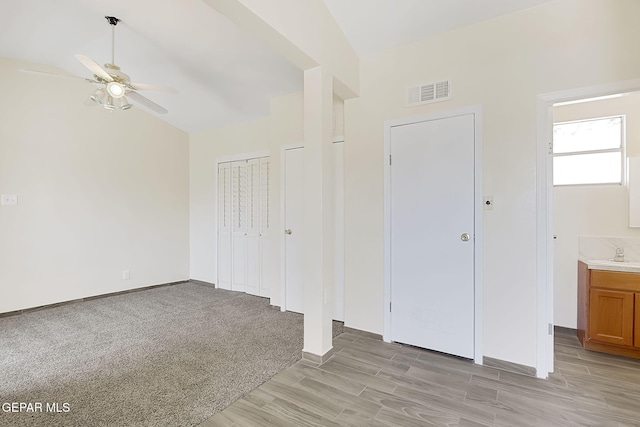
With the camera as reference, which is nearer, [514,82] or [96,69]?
[514,82]

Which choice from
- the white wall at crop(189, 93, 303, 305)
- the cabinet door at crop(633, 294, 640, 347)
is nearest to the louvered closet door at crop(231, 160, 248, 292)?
the white wall at crop(189, 93, 303, 305)

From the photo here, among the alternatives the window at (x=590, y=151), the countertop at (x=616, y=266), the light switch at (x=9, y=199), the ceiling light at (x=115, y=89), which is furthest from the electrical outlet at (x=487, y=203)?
the light switch at (x=9, y=199)

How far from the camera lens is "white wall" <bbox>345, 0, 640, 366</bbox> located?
212 cm

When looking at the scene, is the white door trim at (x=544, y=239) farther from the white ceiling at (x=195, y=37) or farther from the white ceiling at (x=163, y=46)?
the white ceiling at (x=163, y=46)

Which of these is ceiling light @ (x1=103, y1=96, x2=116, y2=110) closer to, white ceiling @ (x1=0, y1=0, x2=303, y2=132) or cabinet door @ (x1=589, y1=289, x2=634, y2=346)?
white ceiling @ (x1=0, y1=0, x2=303, y2=132)

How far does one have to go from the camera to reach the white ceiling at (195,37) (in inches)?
99.5

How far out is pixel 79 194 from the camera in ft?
14.0

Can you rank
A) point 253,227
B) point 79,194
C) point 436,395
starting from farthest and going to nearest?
1. point 253,227
2. point 79,194
3. point 436,395

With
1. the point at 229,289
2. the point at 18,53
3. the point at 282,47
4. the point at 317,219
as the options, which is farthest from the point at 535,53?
the point at 18,53

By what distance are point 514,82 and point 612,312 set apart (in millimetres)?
2192

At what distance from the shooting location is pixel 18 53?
3648 millimetres

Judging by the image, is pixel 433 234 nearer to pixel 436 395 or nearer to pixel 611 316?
pixel 436 395

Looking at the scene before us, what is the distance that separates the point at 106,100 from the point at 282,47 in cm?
233

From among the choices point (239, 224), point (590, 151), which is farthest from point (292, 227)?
point (590, 151)
